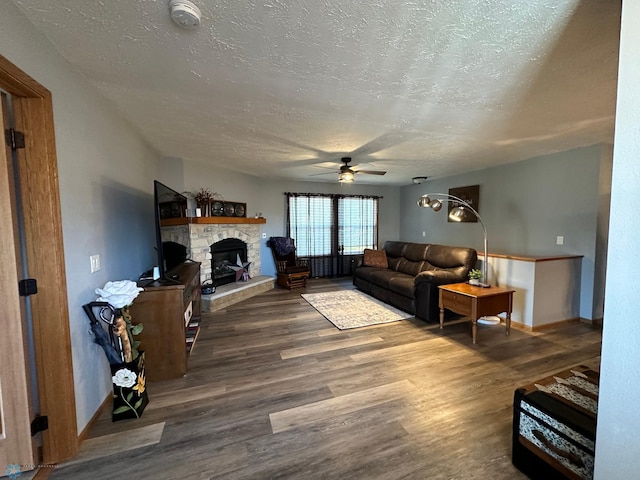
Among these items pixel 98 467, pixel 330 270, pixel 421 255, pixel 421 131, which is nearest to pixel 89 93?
pixel 98 467

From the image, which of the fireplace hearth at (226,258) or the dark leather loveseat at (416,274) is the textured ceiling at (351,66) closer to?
the dark leather loveseat at (416,274)

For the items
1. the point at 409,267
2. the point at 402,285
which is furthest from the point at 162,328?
the point at 409,267

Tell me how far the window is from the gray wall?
207 cm

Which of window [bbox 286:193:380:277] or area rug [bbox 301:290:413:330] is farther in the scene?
window [bbox 286:193:380:277]

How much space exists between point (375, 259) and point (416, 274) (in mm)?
1005

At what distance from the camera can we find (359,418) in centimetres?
187

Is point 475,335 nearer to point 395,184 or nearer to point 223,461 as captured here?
point 223,461

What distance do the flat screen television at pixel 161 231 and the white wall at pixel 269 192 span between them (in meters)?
1.48

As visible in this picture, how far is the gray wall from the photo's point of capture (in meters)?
3.45

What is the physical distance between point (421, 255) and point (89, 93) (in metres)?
4.75

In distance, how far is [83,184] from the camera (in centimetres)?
180

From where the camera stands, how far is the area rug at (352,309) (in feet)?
12.1

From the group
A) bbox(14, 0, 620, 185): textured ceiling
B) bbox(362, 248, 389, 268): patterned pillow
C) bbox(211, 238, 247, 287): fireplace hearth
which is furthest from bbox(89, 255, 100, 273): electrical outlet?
bbox(362, 248, 389, 268): patterned pillow

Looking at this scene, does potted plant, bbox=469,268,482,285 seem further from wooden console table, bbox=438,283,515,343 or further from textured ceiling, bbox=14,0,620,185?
textured ceiling, bbox=14,0,620,185
